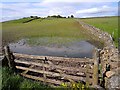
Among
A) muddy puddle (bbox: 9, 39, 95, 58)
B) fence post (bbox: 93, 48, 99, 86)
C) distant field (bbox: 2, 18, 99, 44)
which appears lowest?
muddy puddle (bbox: 9, 39, 95, 58)

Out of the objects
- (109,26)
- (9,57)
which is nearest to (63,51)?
(9,57)

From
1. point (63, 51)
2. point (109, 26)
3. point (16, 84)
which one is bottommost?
point (63, 51)

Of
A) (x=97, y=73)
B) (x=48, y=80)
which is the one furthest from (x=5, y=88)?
(x=97, y=73)

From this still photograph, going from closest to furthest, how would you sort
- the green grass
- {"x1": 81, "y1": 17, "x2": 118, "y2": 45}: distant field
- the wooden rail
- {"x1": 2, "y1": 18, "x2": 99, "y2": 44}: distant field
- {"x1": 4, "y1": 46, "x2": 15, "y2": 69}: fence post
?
the green grass < the wooden rail < {"x1": 4, "y1": 46, "x2": 15, "y2": 69}: fence post < {"x1": 81, "y1": 17, "x2": 118, "y2": 45}: distant field < {"x1": 2, "y1": 18, "x2": 99, "y2": 44}: distant field

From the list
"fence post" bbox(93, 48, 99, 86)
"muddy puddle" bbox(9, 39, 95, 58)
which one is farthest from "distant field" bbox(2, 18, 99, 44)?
"fence post" bbox(93, 48, 99, 86)

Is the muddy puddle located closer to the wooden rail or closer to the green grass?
the wooden rail

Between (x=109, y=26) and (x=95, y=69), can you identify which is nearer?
(x=95, y=69)

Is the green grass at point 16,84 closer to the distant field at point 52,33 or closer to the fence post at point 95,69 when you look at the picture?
the fence post at point 95,69

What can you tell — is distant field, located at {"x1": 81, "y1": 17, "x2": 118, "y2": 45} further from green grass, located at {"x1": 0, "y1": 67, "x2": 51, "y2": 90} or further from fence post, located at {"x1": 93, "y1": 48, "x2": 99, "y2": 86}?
green grass, located at {"x1": 0, "y1": 67, "x2": 51, "y2": 90}

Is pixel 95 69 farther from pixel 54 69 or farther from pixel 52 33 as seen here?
pixel 52 33

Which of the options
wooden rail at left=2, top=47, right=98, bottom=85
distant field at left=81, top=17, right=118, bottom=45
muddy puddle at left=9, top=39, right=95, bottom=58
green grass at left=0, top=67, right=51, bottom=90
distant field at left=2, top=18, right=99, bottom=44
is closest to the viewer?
green grass at left=0, top=67, right=51, bottom=90

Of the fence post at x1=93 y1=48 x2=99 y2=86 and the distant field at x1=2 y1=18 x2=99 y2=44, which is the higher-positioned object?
the fence post at x1=93 y1=48 x2=99 y2=86

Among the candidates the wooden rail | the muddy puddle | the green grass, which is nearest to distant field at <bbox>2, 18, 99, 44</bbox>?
the muddy puddle

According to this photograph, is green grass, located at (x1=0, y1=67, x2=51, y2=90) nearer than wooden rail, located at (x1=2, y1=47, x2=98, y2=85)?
Yes
